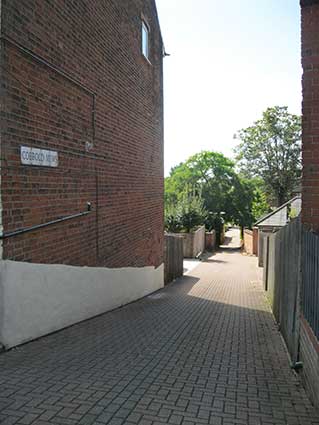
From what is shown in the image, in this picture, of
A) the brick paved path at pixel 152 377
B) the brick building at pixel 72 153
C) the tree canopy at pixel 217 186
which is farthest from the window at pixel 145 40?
the tree canopy at pixel 217 186

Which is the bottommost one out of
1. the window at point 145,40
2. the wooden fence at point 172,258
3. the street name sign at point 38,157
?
the wooden fence at point 172,258

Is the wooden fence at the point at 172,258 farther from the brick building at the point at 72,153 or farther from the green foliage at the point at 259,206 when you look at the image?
the green foliage at the point at 259,206

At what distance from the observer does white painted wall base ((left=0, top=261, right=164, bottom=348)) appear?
Answer: 5.12 metres

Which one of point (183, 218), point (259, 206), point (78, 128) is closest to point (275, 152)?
point (259, 206)

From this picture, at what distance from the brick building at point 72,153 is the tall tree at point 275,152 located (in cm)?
3841

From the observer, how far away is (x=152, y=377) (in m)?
4.46

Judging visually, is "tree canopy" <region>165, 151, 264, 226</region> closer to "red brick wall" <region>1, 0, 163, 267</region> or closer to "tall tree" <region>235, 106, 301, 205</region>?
"tall tree" <region>235, 106, 301, 205</region>

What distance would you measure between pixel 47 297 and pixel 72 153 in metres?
2.42

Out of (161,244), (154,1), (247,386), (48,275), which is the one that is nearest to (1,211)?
(48,275)

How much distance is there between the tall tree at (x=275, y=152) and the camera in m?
47.3

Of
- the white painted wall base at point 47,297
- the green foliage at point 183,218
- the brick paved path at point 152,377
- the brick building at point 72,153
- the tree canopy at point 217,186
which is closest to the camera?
the brick paved path at point 152,377

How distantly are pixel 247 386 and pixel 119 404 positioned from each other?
1416mm

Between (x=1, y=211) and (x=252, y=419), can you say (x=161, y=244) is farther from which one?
(x=252, y=419)

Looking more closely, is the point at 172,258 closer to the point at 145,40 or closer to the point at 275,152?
the point at 145,40
